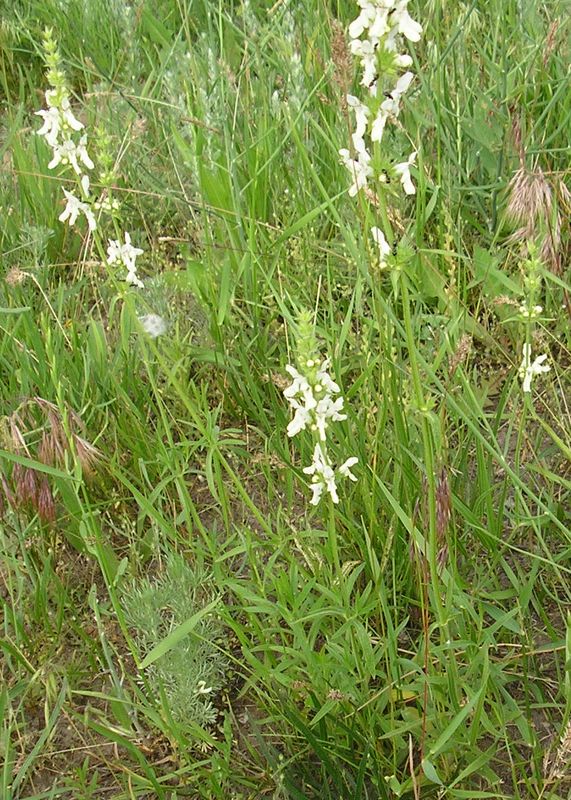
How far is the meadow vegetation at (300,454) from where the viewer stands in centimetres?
148

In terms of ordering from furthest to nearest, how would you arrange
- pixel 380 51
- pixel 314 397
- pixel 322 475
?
pixel 322 475
pixel 314 397
pixel 380 51

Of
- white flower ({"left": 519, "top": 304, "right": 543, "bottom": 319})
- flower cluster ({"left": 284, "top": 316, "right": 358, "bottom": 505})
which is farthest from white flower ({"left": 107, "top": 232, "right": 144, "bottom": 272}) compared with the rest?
white flower ({"left": 519, "top": 304, "right": 543, "bottom": 319})

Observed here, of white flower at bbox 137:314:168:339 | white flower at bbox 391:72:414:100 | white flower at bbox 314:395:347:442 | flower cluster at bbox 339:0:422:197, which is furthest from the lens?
white flower at bbox 137:314:168:339

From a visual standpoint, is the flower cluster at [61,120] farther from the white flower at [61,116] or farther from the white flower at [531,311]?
the white flower at [531,311]

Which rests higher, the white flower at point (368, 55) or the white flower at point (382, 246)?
the white flower at point (368, 55)

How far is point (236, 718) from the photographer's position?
1.71 metres

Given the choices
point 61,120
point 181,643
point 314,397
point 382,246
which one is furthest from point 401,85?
point 181,643

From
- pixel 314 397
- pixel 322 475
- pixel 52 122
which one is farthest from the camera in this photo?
pixel 52 122

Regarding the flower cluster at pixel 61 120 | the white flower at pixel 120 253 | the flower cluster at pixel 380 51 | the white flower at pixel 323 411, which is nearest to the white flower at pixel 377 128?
the flower cluster at pixel 380 51

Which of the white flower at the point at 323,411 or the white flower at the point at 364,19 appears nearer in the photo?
the white flower at the point at 364,19

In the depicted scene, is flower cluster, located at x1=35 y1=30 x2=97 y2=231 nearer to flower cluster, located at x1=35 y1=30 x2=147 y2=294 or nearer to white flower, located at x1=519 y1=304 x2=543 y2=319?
flower cluster, located at x1=35 y1=30 x2=147 y2=294

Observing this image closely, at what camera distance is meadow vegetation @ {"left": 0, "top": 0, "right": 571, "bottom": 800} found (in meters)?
1.48

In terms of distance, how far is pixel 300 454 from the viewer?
2002 millimetres

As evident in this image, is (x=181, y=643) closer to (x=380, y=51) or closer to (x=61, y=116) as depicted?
(x=61, y=116)
